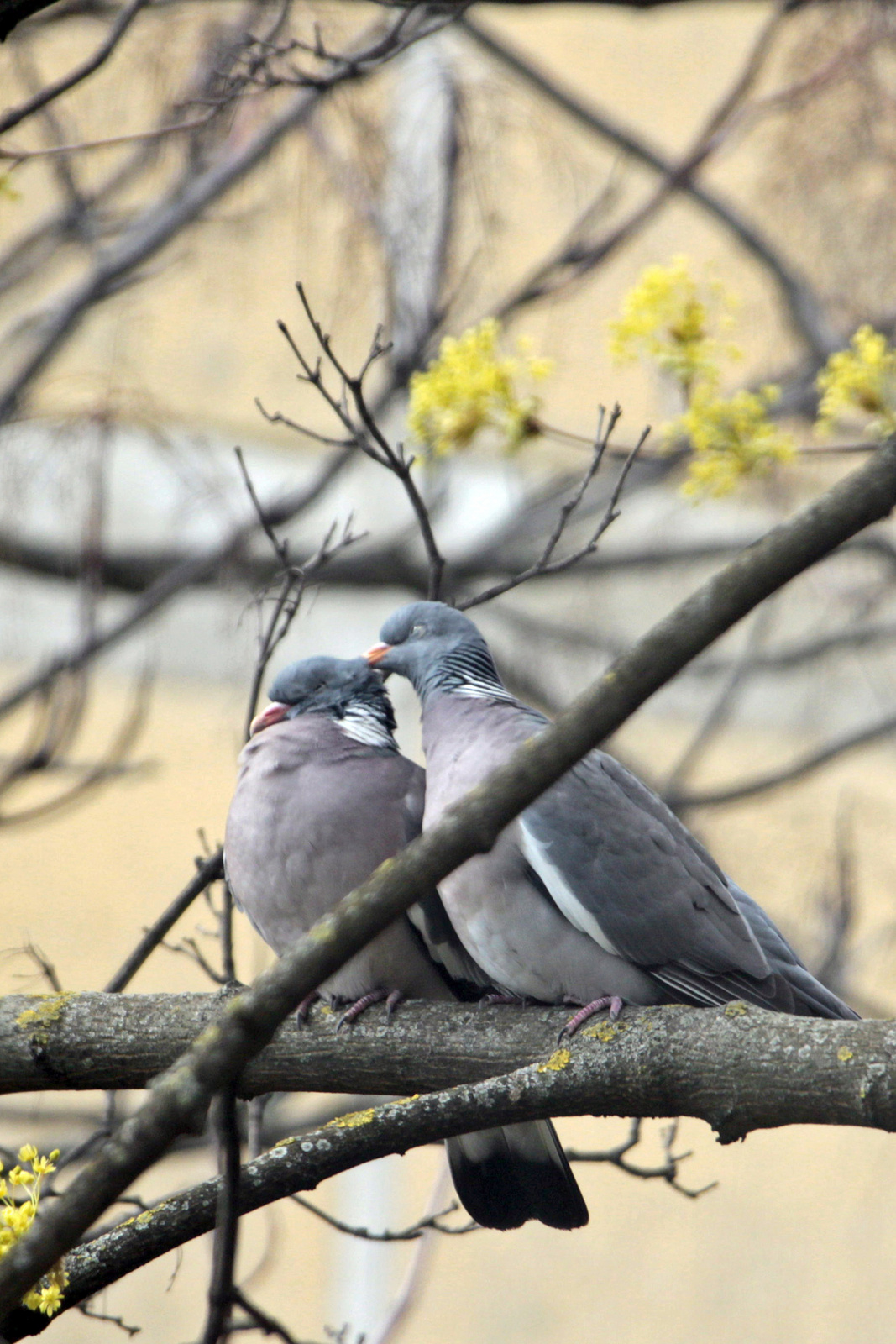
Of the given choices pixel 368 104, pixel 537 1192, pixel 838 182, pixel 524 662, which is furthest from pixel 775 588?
pixel 524 662

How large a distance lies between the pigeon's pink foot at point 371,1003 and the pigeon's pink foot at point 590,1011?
0.23 m

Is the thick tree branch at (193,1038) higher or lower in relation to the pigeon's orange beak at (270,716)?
lower

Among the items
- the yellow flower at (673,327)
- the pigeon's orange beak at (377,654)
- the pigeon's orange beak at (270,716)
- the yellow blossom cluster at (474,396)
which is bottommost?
the pigeon's orange beak at (270,716)

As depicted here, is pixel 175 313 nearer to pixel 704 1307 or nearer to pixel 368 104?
pixel 368 104

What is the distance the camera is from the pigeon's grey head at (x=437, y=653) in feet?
7.39

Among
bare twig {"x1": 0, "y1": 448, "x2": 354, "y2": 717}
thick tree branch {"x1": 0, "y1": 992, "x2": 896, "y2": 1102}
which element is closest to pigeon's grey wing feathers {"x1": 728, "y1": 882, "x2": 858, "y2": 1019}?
thick tree branch {"x1": 0, "y1": 992, "x2": 896, "y2": 1102}

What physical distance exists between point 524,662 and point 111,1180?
3230 millimetres

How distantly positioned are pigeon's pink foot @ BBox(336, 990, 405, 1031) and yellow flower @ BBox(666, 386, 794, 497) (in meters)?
0.77

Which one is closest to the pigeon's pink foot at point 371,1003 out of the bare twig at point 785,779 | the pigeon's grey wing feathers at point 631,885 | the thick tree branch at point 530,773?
the pigeon's grey wing feathers at point 631,885

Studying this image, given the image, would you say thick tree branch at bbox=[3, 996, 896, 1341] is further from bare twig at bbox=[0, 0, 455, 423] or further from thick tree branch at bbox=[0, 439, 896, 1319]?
bare twig at bbox=[0, 0, 455, 423]

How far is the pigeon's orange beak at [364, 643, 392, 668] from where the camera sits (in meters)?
2.34

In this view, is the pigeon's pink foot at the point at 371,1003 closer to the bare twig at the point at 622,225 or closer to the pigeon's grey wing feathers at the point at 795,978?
the pigeon's grey wing feathers at the point at 795,978

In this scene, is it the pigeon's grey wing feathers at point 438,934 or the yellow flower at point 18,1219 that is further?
the pigeon's grey wing feathers at point 438,934

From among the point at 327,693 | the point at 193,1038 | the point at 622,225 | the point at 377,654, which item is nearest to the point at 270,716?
the point at 327,693
